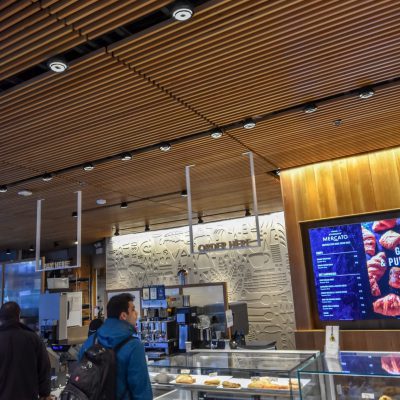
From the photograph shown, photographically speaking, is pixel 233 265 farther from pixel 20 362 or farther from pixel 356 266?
pixel 20 362

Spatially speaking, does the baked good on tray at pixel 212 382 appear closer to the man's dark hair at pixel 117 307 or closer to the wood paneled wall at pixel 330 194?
the man's dark hair at pixel 117 307

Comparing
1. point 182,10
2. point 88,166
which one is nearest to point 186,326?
point 88,166

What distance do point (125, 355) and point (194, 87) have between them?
2.19 m

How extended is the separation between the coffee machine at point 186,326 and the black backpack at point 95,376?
16.9 ft

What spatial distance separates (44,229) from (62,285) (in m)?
2.09

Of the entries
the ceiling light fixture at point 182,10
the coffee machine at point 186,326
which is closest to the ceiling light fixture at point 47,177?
the coffee machine at point 186,326

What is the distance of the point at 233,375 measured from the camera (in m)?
3.36

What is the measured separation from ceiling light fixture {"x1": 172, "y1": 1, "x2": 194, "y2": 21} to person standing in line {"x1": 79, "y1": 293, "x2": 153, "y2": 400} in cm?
183

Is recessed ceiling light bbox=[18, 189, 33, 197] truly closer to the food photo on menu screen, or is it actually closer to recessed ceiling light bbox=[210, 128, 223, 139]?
recessed ceiling light bbox=[210, 128, 223, 139]

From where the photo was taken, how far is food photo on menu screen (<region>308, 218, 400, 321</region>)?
17.0 ft

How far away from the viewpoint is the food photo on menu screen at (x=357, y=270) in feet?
17.0

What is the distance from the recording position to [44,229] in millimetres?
9781

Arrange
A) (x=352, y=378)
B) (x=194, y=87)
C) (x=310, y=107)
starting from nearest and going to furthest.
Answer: (x=352, y=378) < (x=194, y=87) < (x=310, y=107)

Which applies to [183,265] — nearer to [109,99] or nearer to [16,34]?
[109,99]
